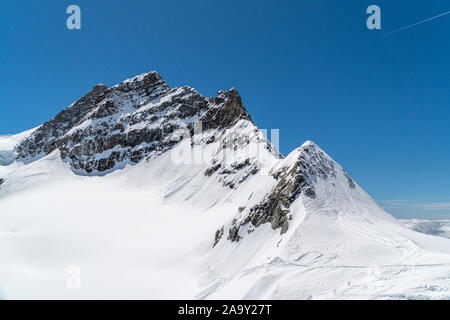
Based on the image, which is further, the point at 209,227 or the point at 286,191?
the point at 209,227

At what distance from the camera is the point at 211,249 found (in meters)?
26.5

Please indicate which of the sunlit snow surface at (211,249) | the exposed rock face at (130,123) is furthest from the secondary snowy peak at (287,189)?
the exposed rock face at (130,123)

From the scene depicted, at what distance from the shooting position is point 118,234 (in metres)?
35.6

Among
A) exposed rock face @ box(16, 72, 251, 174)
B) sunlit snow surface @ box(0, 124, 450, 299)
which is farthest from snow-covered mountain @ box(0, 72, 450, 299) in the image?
exposed rock face @ box(16, 72, 251, 174)

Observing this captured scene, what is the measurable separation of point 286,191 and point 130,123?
7675 cm

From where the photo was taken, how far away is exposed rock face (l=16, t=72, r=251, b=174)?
75250mm

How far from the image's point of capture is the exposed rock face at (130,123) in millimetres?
75250

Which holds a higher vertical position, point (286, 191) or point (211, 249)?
point (286, 191)

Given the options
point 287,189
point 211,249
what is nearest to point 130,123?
point 211,249

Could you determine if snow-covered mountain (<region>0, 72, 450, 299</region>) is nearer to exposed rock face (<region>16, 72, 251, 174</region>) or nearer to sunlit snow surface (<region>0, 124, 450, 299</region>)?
sunlit snow surface (<region>0, 124, 450, 299</region>)

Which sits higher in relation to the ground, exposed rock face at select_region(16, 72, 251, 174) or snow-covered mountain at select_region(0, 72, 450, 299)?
exposed rock face at select_region(16, 72, 251, 174)

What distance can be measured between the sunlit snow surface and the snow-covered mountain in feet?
0.41

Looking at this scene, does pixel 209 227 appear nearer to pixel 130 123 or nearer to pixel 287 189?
pixel 287 189
